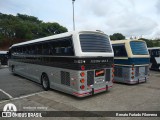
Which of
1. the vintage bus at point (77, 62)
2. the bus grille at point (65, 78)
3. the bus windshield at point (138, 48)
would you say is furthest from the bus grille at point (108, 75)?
the bus windshield at point (138, 48)

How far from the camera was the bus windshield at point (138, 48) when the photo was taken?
35.2 feet

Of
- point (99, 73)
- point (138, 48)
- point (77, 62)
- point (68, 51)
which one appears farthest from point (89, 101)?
point (138, 48)

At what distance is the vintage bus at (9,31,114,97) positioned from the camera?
728 centimetres

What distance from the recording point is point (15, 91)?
9.48 meters

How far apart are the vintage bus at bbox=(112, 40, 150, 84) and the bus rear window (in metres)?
2.29

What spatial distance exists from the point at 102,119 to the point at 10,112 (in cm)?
347

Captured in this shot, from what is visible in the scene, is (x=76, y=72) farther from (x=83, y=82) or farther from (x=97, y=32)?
(x=97, y=32)

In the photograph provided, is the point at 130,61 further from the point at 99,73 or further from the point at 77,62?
the point at 77,62

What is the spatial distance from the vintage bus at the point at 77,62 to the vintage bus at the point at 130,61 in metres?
2.20

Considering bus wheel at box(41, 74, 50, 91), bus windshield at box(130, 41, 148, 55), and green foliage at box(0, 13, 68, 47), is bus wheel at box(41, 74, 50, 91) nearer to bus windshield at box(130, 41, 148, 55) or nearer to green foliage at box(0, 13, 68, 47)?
bus windshield at box(130, 41, 148, 55)

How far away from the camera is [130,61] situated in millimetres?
10406

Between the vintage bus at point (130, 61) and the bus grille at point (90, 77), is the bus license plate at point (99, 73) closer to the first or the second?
the bus grille at point (90, 77)

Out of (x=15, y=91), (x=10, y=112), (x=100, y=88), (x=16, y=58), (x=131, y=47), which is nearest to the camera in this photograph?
(x=10, y=112)

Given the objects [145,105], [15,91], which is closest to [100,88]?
[145,105]
